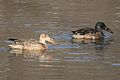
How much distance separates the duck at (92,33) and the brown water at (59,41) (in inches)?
11.1

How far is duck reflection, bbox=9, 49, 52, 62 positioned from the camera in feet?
57.7

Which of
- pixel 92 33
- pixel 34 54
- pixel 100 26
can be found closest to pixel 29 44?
pixel 34 54

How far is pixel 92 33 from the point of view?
72.1 ft

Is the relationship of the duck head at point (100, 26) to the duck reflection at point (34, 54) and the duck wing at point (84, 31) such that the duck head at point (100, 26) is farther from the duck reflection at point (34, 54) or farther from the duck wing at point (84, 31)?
the duck reflection at point (34, 54)

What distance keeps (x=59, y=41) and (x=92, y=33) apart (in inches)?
76.9

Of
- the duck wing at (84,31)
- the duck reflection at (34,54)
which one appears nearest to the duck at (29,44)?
the duck reflection at (34,54)

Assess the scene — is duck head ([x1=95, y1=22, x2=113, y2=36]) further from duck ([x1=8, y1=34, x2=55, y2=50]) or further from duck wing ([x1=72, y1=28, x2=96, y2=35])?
Result: duck ([x1=8, y1=34, x2=55, y2=50])

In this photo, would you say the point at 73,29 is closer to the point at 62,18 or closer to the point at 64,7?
the point at 62,18

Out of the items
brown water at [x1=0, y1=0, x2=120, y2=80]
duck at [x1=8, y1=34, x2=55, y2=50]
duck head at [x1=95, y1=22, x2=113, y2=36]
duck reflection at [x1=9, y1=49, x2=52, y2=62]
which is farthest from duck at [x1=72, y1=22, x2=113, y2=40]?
duck reflection at [x1=9, y1=49, x2=52, y2=62]

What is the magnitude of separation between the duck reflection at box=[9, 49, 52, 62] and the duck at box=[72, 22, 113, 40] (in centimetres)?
281

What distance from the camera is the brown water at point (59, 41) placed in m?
15.5

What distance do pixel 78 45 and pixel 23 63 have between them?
3.58 metres

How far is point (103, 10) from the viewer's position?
2766 centimetres

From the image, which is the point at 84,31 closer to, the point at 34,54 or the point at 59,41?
the point at 59,41
